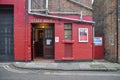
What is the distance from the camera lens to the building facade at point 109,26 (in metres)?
23.0

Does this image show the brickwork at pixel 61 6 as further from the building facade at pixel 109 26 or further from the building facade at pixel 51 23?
the building facade at pixel 109 26

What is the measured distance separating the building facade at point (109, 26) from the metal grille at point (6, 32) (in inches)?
296

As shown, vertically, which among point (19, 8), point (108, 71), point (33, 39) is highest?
point (19, 8)

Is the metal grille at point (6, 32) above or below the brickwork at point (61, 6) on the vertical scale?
below

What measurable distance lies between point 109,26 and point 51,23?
15.7 ft

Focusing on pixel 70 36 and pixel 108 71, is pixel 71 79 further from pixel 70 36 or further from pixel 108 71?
pixel 70 36

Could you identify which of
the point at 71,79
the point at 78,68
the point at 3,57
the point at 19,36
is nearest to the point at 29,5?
the point at 19,36

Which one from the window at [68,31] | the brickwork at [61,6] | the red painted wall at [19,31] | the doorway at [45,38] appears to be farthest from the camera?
the doorway at [45,38]

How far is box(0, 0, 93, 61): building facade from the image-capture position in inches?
906

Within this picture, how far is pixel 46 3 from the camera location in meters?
23.2

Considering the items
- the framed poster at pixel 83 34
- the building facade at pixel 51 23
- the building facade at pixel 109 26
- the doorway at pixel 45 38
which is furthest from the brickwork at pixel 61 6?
the building facade at pixel 109 26

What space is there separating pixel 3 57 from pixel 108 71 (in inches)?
320

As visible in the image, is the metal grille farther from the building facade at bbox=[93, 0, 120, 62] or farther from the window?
the building facade at bbox=[93, 0, 120, 62]

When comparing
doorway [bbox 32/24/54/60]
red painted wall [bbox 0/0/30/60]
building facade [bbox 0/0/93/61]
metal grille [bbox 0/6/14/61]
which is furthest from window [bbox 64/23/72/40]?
metal grille [bbox 0/6/14/61]
